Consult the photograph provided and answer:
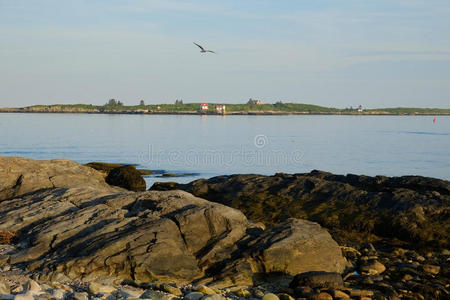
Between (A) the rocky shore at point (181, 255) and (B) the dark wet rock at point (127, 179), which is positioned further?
(B) the dark wet rock at point (127, 179)

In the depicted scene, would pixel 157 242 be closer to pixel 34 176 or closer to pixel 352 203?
pixel 34 176

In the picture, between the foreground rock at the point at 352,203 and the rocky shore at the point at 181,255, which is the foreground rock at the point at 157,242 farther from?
the foreground rock at the point at 352,203

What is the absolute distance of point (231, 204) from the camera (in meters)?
25.6

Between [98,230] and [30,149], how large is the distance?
56.2 metres

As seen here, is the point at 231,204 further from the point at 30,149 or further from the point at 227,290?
the point at 30,149

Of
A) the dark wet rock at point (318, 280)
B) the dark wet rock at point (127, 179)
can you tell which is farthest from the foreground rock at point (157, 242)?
the dark wet rock at point (127, 179)

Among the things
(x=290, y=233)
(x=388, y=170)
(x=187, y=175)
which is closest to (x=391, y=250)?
(x=290, y=233)

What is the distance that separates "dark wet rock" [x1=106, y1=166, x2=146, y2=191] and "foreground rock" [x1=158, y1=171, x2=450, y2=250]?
338cm

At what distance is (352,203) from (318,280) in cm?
1094

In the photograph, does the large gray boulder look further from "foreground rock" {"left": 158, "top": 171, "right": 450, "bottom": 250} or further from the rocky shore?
"foreground rock" {"left": 158, "top": 171, "right": 450, "bottom": 250}

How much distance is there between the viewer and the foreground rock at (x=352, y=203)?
20859 millimetres

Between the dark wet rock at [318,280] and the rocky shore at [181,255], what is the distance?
0.09 feet

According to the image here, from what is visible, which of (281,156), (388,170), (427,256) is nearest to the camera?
(427,256)

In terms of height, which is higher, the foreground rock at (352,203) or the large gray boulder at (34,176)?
the large gray boulder at (34,176)
